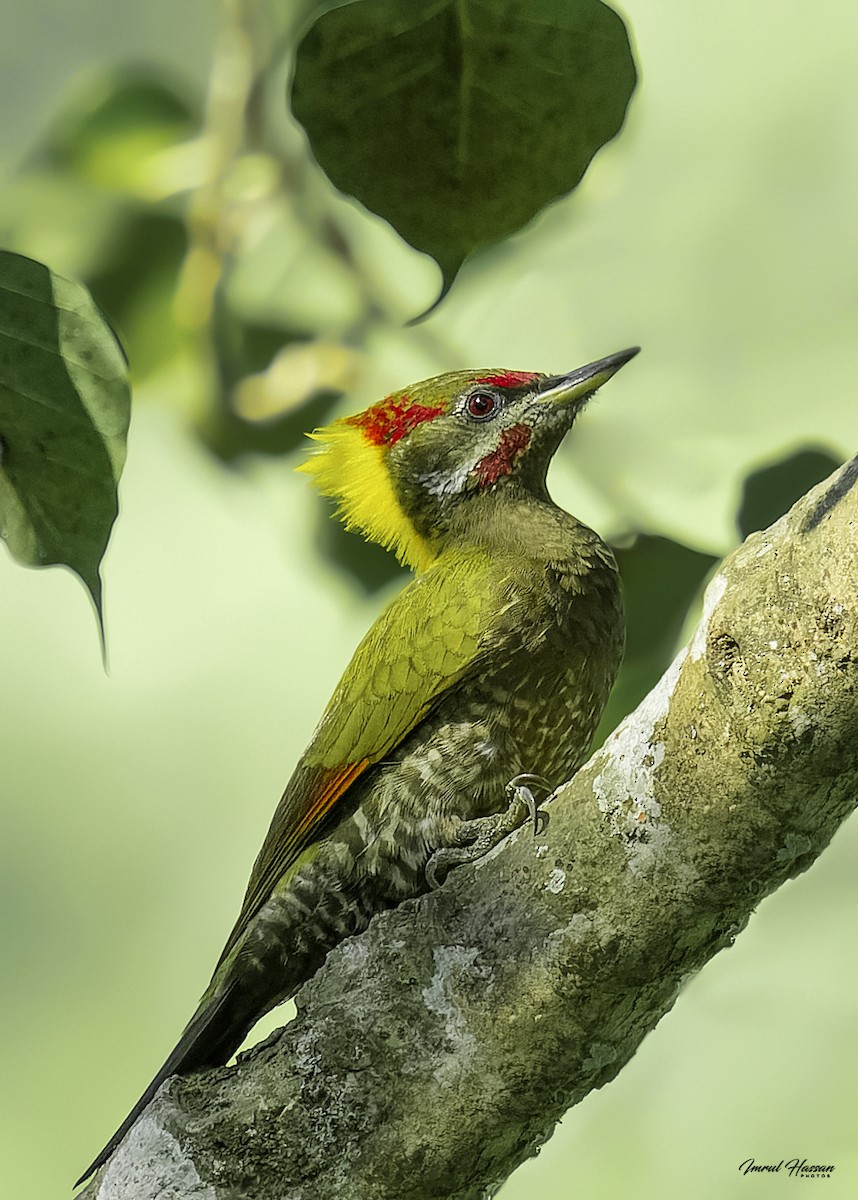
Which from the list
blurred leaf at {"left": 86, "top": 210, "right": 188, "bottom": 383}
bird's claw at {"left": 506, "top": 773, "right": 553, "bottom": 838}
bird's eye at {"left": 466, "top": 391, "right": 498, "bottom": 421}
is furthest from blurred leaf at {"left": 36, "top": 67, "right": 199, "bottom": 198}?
bird's claw at {"left": 506, "top": 773, "right": 553, "bottom": 838}

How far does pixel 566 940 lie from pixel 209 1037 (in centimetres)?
74

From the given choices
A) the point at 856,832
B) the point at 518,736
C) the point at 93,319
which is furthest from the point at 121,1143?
the point at 856,832

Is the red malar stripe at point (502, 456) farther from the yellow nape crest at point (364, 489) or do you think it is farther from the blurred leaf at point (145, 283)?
the blurred leaf at point (145, 283)

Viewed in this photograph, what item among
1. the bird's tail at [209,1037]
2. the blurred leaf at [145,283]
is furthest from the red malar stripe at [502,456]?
the bird's tail at [209,1037]

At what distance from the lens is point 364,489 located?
235cm

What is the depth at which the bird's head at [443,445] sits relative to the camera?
2273 mm

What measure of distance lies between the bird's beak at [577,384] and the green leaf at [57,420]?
1.04m

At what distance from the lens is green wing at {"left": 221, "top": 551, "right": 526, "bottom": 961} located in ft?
6.23

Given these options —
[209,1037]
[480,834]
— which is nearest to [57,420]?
[480,834]

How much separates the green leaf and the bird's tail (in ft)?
2.37

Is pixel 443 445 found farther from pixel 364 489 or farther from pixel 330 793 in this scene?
pixel 330 793

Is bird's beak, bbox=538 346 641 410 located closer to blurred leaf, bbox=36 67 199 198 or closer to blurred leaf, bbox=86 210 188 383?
blurred leaf, bbox=86 210 188 383

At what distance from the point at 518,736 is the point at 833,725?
83 cm

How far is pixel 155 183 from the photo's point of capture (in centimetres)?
264
